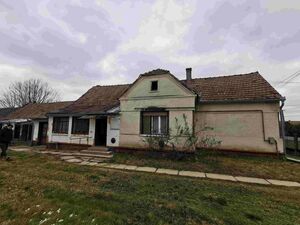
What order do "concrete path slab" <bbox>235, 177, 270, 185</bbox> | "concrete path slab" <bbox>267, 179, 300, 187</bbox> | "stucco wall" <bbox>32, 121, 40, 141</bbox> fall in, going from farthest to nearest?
"stucco wall" <bbox>32, 121, 40, 141</bbox> → "concrete path slab" <bbox>235, 177, 270, 185</bbox> → "concrete path slab" <bbox>267, 179, 300, 187</bbox>

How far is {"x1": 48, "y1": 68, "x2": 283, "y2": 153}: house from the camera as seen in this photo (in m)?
11.5

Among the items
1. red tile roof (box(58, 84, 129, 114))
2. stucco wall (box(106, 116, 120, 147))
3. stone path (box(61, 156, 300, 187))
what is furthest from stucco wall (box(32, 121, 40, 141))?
stone path (box(61, 156, 300, 187))

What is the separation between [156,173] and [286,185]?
5133 mm

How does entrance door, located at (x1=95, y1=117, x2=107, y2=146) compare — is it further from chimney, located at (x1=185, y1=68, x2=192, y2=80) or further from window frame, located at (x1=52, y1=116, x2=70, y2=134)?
chimney, located at (x1=185, y1=68, x2=192, y2=80)

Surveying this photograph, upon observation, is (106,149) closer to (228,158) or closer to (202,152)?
(202,152)

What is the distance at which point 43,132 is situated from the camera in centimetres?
1906

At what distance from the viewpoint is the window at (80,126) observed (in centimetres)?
1431

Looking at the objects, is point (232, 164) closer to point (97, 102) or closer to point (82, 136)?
point (82, 136)

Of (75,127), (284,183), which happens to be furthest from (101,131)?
(284,183)

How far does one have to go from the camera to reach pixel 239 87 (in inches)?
526

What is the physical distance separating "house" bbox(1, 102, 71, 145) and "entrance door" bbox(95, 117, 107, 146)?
545cm

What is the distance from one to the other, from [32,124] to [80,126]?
29.2ft

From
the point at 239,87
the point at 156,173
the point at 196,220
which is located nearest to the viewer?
the point at 196,220

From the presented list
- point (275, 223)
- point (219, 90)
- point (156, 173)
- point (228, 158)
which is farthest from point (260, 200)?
point (219, 90)
